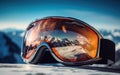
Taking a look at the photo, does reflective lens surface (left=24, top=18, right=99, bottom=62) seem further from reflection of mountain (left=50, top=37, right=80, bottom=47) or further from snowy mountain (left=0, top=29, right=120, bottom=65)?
snowy mountain (left=0, top=29, right=120, bottom=65)

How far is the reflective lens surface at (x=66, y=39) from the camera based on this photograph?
390 centimetres

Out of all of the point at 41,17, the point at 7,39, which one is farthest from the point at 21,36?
the point at 41,17

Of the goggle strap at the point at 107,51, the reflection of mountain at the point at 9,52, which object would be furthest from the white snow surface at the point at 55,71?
the reflection of mountain at the point at 9,52

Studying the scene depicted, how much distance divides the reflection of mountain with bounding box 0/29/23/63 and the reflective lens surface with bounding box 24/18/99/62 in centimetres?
23

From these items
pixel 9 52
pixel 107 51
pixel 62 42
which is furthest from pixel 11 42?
pixel 107 51

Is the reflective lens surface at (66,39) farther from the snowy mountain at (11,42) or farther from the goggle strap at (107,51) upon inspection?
the snowy mountain at (11,42)

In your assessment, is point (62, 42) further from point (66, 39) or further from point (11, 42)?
point (11, 42)

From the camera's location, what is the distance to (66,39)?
410 cm

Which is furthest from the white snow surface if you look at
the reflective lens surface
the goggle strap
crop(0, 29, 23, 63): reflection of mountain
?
crop(0, 29, 23, 63): reflection of mountain

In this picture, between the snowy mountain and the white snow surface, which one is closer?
the white snow surface

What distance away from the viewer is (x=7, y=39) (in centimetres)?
465

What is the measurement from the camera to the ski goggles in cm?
381

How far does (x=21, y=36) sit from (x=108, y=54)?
186cm

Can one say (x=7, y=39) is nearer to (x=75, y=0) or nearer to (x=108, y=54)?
(x=75, y=0)
